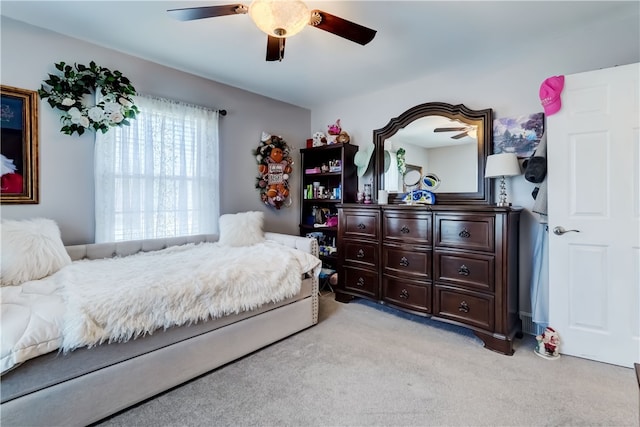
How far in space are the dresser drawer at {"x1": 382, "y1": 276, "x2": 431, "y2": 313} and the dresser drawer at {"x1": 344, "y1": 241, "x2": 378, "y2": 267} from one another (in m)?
0.22

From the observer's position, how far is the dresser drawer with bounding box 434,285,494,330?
225 cm

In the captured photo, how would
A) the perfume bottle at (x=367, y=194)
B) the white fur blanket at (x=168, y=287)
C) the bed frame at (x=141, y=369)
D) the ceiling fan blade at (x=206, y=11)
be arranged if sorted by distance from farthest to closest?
the perfume bottle at (x=367, y=194) < the ceiling fan blade at (x=206, y=11) < the white fur blanket at (x=168, y=287) < the bed frame at (x=141, y=369)

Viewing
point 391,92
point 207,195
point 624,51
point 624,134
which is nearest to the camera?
point 624,134

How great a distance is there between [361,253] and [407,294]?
0.61 metres

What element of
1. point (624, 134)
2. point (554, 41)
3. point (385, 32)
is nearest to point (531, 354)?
point (624, 134)

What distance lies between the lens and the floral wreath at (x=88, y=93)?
91.4 inches

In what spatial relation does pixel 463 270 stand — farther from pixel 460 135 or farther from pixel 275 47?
pixel 275 47

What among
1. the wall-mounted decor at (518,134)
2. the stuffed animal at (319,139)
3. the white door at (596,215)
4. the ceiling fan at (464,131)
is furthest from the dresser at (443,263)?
the stuffed animal at (319,139)

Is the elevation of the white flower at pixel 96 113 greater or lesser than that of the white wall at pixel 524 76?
lesser

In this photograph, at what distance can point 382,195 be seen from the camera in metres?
3.21

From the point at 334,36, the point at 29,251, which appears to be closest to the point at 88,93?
the point at 29,251

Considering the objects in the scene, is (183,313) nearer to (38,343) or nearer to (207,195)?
(38,343)

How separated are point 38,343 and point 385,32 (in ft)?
9.24

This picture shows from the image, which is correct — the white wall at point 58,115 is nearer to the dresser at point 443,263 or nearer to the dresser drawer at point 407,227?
the dresser at point 443,263
